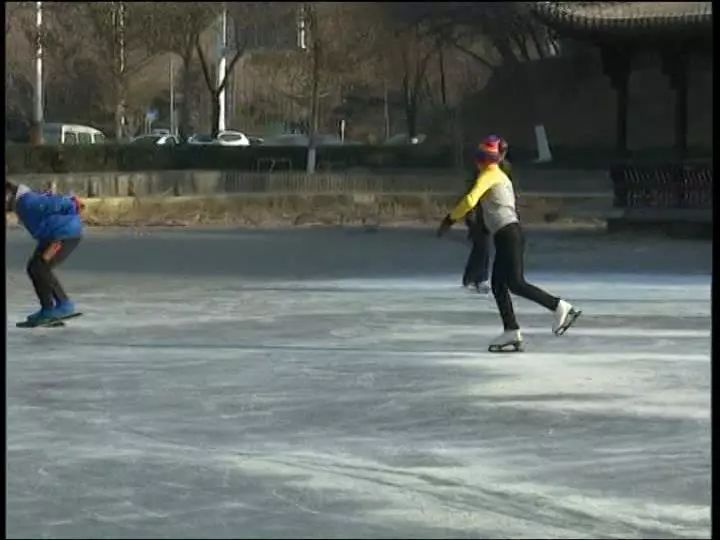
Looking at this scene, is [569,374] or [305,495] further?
A: [569,374]

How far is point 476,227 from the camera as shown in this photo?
14.9 m

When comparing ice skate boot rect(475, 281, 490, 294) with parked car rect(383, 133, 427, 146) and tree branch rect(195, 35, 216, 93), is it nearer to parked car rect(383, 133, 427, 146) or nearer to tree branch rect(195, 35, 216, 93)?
tree branch rect(195, 35, 216, 93)

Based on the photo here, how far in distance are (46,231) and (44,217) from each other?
116 millimetres

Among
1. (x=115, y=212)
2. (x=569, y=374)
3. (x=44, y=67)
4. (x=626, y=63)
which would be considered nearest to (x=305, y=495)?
(x=569, y=374)

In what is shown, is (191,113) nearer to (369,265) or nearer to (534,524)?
(369,265)

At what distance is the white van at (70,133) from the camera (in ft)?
146

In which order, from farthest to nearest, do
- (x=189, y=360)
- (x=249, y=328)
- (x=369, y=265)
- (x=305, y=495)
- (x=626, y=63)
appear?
(x=626, y=63)
(x=369, y=265)
(x=249, y=328)
(x=189, y=360)
(x=305, y=495)

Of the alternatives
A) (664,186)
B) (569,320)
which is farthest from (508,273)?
(664,186)

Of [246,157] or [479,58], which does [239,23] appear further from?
[479,58]

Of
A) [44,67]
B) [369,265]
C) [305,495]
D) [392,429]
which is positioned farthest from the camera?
[44,67]

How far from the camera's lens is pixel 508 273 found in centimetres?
1048

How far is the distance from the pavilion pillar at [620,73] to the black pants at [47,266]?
1714cm

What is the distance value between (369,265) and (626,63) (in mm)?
10665

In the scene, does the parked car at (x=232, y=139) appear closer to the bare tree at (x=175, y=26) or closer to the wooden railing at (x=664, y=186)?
the bare tree at (x=175, y=26)
